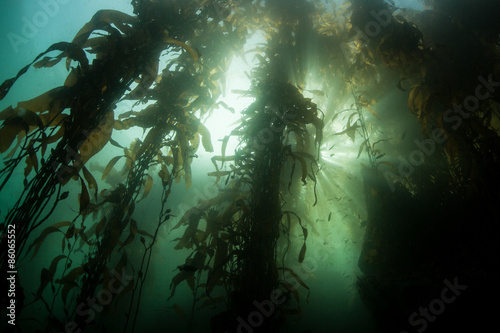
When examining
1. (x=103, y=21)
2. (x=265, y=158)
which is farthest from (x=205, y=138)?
(x=103, y=21)

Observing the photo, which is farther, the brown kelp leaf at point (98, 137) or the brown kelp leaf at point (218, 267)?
the brown kelp leaf at point (218, 267)

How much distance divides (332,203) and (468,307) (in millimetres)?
5808

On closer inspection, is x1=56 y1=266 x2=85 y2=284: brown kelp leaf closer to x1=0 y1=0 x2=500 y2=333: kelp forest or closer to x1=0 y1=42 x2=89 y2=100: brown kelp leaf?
x1=0 y1=0 x2=500 y2=333: kelp forest

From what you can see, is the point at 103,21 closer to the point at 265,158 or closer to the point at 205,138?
the point at 205,138

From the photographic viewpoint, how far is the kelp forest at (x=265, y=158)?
167cm

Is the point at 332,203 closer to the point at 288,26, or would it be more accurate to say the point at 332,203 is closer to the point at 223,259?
the point at 288,26

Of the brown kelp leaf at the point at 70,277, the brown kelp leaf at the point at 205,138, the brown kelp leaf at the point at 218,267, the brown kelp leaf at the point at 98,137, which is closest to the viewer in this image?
the brown kelp leaf at the point at 98,137

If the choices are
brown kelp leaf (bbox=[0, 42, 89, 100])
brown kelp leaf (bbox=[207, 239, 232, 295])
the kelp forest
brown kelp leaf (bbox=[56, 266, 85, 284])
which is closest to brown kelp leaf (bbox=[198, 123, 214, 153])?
the kelp forest

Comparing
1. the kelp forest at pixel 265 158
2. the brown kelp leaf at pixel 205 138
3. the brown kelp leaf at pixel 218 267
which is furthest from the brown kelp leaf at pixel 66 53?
the brown kelp leaf at pixel 218 267

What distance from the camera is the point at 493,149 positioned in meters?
2.51

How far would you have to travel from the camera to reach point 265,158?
2.36 metres

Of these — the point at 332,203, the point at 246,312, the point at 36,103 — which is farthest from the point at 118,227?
the point at 332,203

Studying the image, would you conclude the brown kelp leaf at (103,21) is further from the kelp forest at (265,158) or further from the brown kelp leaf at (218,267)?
the brown kelp leaf at (218,267)

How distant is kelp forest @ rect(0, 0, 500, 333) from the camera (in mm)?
1671
